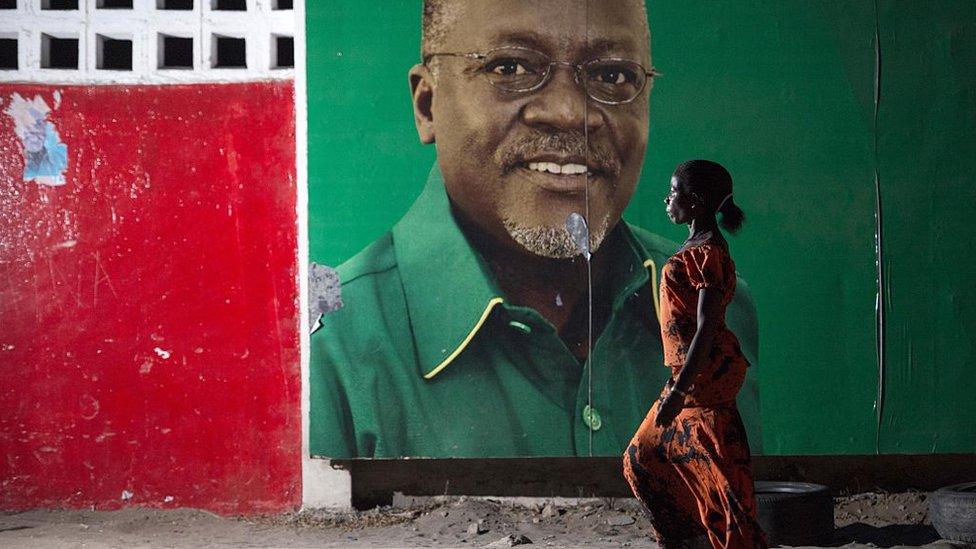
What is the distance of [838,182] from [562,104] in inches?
62.7

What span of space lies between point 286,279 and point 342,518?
4.63 ft

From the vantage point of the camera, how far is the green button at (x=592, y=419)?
18.9 ft

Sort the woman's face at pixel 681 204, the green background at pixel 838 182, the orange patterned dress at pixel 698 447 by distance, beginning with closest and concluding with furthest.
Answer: the orange patterned dress at pixel 698 447 → the woman's face at pixel 681 204 → the green background at pixel 838 182

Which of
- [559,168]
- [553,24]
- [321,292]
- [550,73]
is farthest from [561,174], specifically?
[321,292]

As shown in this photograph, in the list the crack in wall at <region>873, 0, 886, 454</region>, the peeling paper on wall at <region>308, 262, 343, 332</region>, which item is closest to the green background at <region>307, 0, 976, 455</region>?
the crack in wall at <region>873, 0, 886, 454</region>

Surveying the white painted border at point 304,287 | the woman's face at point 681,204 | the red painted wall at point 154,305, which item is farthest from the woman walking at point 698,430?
the red painted wall at point 154,305

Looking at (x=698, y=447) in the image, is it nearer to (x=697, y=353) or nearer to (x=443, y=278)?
(x=697, y=353)

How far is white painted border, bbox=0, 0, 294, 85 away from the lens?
236 inches

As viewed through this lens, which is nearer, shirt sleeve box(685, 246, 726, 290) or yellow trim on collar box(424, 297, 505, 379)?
shirt sleeve box(685, 246, 726, 290)

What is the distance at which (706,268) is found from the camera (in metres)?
3.56

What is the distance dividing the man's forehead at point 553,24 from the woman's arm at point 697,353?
2602 mm

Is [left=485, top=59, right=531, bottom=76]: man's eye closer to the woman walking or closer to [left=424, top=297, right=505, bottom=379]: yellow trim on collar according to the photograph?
[left=424, top=297, right=505, bottom=379]: yellow trim on collar

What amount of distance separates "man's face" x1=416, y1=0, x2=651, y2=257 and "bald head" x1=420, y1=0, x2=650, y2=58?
0.7 inches

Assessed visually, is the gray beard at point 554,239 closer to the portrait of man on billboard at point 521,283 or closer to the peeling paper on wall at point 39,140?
the portrait of man on billboard at point 521,283
